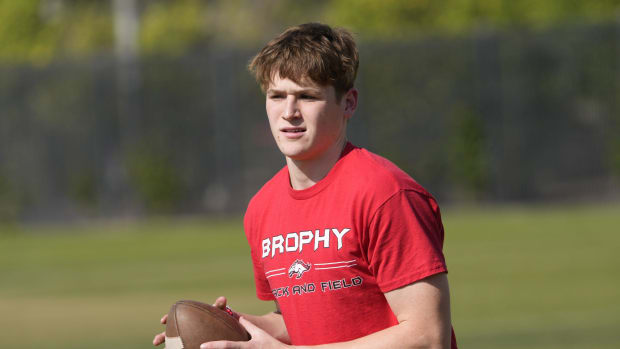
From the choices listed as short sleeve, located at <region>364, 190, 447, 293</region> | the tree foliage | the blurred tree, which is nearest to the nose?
short sleeve, located at <region>364, 190, 447, 293</region>

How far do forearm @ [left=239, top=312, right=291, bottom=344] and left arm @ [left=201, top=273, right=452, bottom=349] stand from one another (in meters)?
0.80

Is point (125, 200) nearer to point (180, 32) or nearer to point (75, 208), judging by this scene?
point (75, 208)

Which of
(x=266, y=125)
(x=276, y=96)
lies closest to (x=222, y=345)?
(x=276, y=96)

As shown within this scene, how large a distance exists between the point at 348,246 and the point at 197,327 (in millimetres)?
770

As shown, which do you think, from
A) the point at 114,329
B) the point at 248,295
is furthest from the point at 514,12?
the point at 114,329

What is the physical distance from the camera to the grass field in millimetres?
12180

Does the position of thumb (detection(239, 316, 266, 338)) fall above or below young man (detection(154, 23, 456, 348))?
below

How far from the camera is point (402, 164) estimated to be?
81.8ft

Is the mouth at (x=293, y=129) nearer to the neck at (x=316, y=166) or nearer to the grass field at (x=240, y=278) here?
the neck at (x=316, y=166)

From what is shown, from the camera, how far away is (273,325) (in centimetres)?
505

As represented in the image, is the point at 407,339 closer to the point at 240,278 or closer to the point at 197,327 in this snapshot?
the point at 197,327

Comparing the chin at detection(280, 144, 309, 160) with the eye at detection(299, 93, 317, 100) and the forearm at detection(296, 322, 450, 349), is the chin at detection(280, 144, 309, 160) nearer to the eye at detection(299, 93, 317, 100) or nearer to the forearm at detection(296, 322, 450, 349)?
the eye at detection(299, 93, 317, 100)

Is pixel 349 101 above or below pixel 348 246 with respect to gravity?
above

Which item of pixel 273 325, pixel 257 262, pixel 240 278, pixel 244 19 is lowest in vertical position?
pixel 240 278
